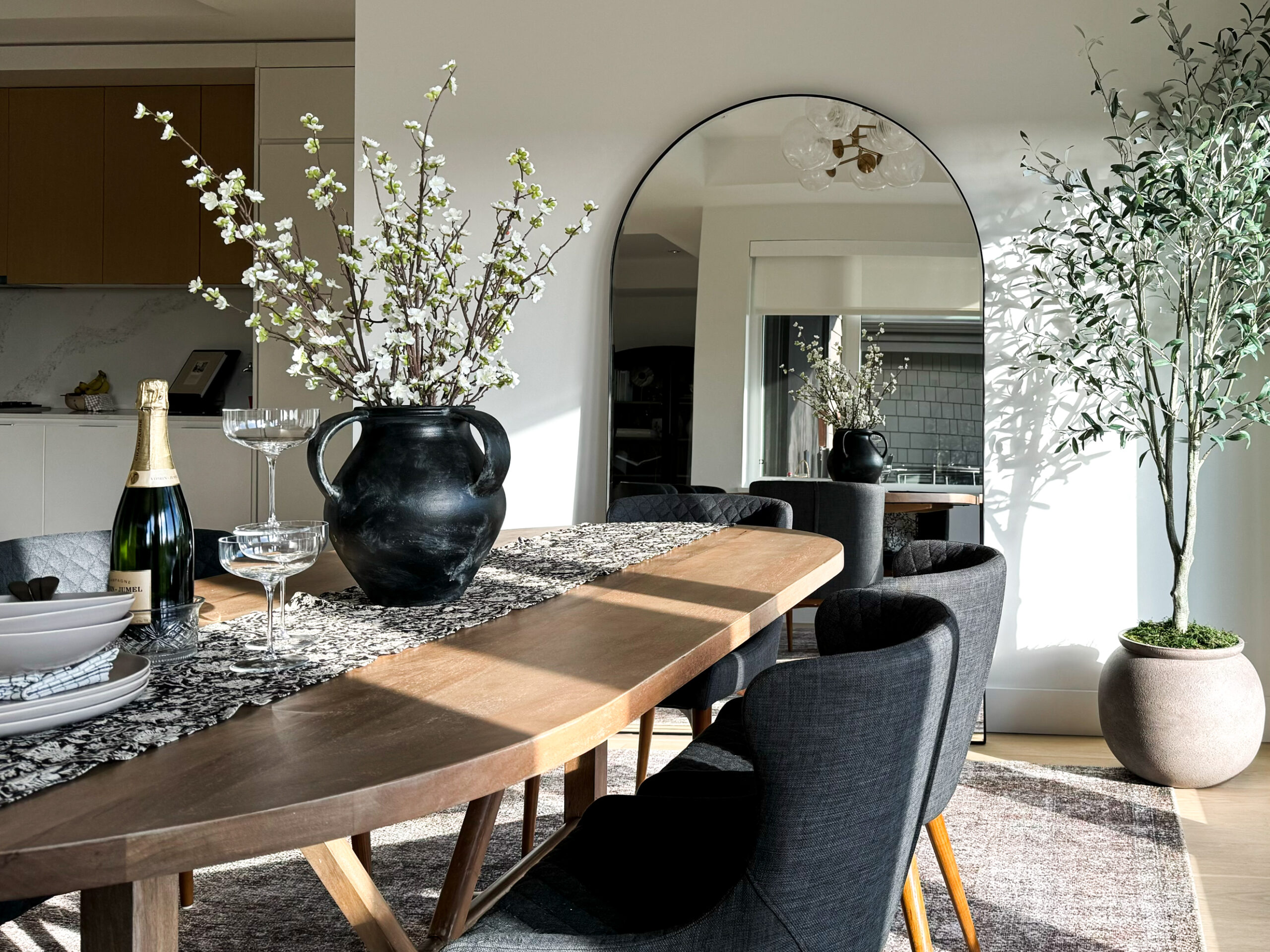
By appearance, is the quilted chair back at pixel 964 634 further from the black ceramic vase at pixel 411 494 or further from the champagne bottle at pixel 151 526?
the champagne bottle at pixel 151 526

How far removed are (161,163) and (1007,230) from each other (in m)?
4.40

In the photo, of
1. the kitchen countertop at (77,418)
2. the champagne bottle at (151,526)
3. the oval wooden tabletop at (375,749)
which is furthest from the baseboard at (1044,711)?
the kitchen countertop at (77,418)

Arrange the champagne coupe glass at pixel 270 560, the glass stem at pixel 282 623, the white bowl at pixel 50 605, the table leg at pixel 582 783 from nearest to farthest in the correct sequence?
1. the white bowl at pixel 50 605
2. the champagne coupe glass at pixel 270 560
3. the glass stem at pixel 282 623
4. the table leg at pixel 582 783

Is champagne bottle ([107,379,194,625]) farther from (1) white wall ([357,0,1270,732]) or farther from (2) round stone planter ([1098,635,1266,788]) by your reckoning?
(2) round stone planter ([1098,635,1266,788])

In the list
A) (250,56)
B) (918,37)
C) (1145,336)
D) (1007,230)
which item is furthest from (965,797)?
(250,56)

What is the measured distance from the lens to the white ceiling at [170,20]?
519 cm

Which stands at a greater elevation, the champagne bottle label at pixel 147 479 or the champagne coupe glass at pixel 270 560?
the champagne bottle label at pixel 147 479

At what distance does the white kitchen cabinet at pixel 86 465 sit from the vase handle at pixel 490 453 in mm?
4553

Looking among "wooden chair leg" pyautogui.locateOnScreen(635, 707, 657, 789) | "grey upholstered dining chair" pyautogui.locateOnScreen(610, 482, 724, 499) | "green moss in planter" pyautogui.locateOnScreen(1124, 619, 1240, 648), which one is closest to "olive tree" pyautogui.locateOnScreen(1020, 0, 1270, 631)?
"green moss in planter" pyautogui.locateOnScreen(1124, 619, 1240, 648)

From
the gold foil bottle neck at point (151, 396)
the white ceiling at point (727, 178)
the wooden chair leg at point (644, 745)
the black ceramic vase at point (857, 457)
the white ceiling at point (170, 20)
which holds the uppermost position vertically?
the white ceiling at point (170, 20)

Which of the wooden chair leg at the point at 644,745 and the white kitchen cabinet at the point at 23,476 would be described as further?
the white kitchen cabinet at the point at 23,476

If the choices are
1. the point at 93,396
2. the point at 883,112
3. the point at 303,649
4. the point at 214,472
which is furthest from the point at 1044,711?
the point at 93,396

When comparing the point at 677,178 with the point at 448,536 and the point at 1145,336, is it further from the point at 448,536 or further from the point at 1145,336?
the point at 448,536

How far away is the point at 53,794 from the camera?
88cm
